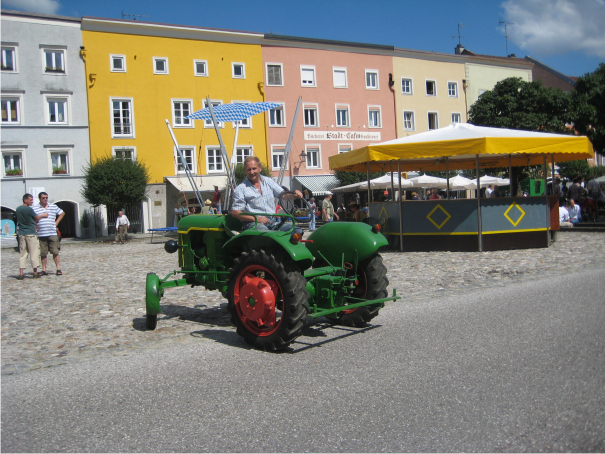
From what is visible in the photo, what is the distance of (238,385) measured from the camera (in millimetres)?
4180

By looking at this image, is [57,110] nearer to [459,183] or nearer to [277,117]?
[277,117]

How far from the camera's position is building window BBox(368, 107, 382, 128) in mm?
42562

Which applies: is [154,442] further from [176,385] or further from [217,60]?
[217,60]

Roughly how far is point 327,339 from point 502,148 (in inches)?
345

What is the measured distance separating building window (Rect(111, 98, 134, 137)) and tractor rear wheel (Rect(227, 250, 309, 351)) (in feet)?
105

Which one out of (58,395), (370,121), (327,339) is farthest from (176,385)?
(370,121)

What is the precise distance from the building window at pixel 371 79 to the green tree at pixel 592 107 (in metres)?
18.4

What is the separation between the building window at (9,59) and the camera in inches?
1262

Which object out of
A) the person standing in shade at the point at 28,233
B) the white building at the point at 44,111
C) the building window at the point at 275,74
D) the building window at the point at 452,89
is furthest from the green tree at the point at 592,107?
the white building at the point at 44,111

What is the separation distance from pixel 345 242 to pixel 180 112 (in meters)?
32.7

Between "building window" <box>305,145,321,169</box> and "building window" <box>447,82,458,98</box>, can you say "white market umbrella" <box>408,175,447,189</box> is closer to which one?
"building window" <box>305,145,321,169</box>

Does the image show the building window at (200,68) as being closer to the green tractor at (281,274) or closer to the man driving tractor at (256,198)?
the green tractor at (281,274)

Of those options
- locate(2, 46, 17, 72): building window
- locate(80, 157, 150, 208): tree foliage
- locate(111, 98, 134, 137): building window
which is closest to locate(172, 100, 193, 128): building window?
locate(111, 98, 134, 137): building window

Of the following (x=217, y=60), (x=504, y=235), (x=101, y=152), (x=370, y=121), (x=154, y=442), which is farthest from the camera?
(x=370, y=121)
